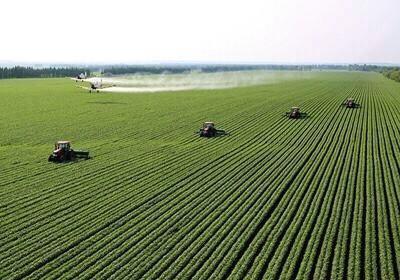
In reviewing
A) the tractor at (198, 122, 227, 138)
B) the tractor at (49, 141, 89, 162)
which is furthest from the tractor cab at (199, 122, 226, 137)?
the tractor at (49, 141, 89, 162)

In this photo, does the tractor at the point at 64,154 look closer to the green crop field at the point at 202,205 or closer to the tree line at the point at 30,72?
the green crop field at the point at 202,205

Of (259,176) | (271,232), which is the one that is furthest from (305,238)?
(259,176)

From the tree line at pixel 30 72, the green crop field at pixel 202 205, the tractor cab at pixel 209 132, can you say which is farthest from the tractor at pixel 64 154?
the tree line at pixel 30 72

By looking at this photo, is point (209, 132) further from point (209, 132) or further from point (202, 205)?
point (202, 205)

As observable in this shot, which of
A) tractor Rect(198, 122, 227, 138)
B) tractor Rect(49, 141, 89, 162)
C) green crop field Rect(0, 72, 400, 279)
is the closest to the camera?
green crop field Rect(0, 72, 400, 279)

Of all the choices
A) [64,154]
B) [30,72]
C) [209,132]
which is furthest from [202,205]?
[30,72]

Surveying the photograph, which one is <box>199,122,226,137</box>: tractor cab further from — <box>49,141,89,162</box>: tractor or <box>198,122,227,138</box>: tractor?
<box>49,141,89,162</box>: tractor
